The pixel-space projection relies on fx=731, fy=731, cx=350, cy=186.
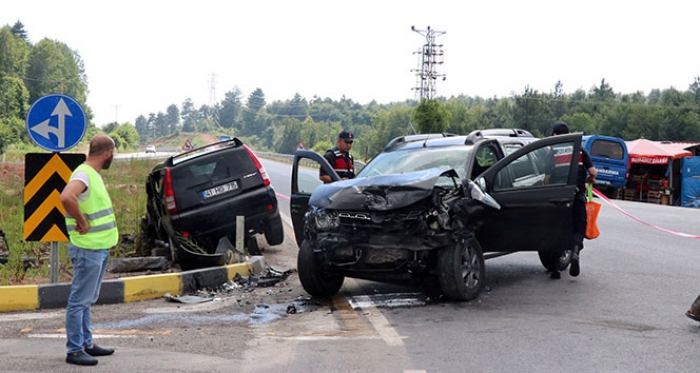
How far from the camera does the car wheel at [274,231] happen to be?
11.0 meters

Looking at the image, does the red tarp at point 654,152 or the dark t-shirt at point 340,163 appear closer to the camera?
the dark t-shirt at point 340,163

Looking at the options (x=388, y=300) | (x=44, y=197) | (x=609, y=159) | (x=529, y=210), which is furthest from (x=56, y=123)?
(x=609, y=159)

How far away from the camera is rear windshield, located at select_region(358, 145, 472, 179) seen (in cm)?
820

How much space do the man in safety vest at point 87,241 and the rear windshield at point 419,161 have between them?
3827mm

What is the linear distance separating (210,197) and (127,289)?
3034mm

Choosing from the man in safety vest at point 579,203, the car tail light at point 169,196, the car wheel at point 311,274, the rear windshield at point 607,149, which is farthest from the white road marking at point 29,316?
the rear windshield at point 607,149

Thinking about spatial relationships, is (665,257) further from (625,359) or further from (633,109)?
(633,109)

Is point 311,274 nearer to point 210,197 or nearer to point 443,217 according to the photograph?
point 443,217

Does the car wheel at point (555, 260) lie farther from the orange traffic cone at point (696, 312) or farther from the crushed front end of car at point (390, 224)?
the orange traffic cone at point (696, 312)

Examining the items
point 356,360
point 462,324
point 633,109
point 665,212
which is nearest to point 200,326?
point 356,360

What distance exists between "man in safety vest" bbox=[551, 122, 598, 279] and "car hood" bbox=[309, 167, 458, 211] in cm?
178

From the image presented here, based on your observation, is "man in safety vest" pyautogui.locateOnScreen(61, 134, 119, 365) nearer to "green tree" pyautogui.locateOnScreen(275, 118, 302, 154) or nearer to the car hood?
the car hood

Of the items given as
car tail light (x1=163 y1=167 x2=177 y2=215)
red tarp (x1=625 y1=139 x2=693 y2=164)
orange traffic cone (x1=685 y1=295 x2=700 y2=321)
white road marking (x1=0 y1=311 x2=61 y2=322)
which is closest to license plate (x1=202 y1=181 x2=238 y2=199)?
car tail light (x1=163 y1=167 x2=177 y2=215)

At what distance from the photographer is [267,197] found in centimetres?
1088
